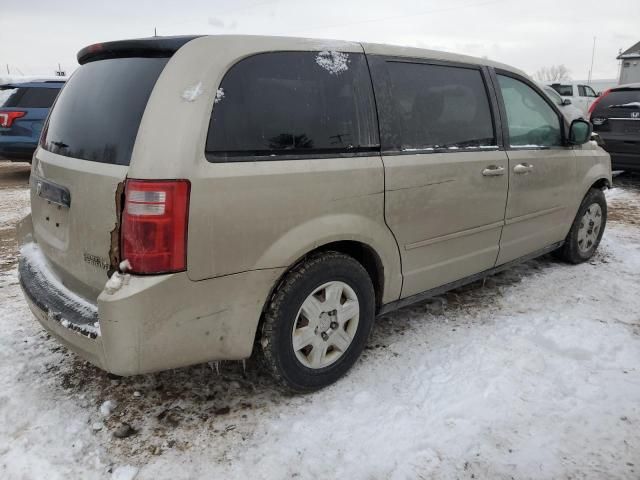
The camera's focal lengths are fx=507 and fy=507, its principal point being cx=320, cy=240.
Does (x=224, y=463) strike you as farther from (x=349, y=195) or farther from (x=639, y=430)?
(x=639, y=430)

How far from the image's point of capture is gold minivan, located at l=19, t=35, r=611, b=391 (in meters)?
2.04

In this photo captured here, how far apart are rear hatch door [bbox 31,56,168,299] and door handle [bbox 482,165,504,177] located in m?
2.04

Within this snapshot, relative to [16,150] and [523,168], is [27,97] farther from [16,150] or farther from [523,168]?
[523,168]

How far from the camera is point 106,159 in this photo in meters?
2.19

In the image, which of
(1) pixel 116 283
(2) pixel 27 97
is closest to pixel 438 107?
(1) pixel 116 283

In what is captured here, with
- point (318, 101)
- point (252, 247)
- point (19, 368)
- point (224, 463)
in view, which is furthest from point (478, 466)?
point (19, 368)

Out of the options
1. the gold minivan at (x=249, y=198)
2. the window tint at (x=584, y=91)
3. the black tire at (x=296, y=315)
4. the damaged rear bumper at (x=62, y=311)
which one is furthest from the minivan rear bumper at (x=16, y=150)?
the window tint at (x=584, y=91)

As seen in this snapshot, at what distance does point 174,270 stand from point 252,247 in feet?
1.16

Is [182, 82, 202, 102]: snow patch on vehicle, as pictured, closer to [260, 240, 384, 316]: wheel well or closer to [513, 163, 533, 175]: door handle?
[260, 240, 384, 316]: wheel well

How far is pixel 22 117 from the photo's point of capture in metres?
8.57

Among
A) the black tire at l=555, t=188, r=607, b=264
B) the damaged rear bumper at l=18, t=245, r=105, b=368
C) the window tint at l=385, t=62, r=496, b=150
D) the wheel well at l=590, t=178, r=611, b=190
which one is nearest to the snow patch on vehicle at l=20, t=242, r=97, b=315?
the damaged rear bumper at l=18, t=245, r=105, b=368

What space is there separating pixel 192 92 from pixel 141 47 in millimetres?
432

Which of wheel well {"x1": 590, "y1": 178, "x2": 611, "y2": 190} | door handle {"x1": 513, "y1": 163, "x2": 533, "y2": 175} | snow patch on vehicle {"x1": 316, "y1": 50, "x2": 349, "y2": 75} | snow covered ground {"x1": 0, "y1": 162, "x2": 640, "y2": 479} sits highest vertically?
snow patch on vehicle {"x1": 316, "y1": 50, "x2": 349, "y2": 75}

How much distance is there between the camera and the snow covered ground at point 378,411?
2135 mm
